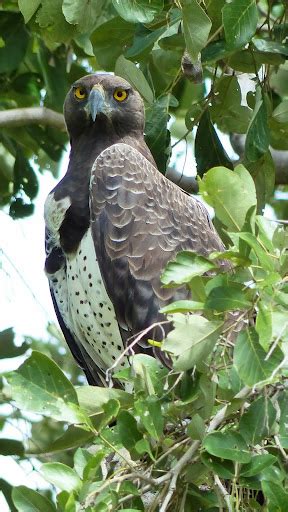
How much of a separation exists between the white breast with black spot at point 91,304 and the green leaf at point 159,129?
0.53 metres

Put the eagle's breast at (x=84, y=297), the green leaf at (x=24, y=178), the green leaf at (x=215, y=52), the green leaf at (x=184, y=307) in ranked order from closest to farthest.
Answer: the green leaf at (x=184, y=307), the green leaf at (x=215, y=52), the eagle's breast at (x=84, y=297), the green leaf at (x=24, y=178)

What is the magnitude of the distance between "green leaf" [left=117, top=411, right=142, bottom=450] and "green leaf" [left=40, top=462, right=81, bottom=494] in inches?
8.7

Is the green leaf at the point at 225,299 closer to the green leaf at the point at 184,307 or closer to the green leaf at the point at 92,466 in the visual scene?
the green leaf at the point at 184,307

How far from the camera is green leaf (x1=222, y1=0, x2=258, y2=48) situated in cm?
471

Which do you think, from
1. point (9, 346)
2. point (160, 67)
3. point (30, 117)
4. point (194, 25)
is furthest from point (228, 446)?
point (30, 117)

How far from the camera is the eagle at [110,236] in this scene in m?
6.02

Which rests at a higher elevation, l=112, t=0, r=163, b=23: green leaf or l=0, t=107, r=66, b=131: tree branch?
l=112, t=0, r=163, b=23: green leaf

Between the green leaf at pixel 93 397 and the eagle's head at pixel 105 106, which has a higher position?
the eagle's head at pixel 105 106

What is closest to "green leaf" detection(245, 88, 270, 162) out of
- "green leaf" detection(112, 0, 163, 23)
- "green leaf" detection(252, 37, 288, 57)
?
"green leaf" detection(252, 37, 288, 57)


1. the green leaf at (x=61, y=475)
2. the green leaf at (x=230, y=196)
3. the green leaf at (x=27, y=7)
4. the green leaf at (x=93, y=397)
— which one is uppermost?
the green leaf at (x=27, y=7)

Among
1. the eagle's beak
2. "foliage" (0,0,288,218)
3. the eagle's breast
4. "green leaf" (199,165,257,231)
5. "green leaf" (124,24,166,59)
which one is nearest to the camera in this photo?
"green leaf" (199,165,257,231)

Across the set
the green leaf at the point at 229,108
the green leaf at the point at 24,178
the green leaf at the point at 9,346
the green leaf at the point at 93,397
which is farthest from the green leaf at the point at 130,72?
the green leaf at the point at 93,397

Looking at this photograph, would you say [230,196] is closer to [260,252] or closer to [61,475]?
[260,252]

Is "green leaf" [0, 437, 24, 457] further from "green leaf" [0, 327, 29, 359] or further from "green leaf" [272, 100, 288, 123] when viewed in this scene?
"green leaf" [272, 100, 288, 123]
